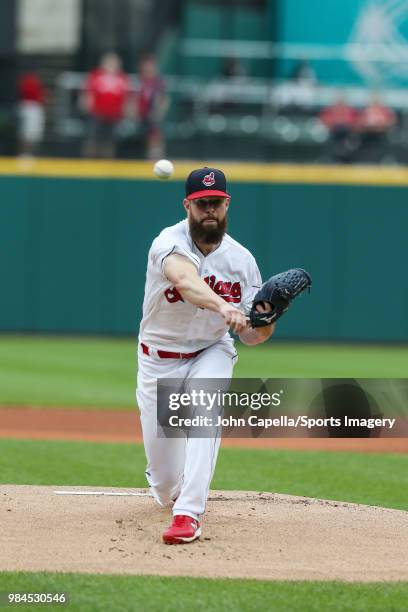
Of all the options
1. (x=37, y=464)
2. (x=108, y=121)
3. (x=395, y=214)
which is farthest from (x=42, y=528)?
(x=395, y=214)

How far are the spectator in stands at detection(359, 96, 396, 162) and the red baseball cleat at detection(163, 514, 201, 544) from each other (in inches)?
525

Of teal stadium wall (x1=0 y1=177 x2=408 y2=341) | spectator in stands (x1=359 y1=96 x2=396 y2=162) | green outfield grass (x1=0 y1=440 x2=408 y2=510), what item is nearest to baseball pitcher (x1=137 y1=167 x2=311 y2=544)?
green outfield grass (x1=0 y1=440 x2=408 y2=510)

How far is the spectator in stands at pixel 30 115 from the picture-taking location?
1744 centimetres

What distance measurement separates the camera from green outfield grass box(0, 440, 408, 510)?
7320 millimetres

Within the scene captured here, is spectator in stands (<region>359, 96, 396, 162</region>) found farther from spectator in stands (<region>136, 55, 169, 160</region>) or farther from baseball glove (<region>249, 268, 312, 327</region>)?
baseball glove (<region>249, 268, 312, 327</region>)

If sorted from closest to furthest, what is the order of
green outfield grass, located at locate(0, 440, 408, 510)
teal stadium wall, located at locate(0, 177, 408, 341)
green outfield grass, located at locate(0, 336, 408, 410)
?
green outfield grass, located at locate(0, 440, 408, 510) < green outfield grass, located at locate(0, 336, 408, 410) < teal stadium wall, located at locate(0, 177, 408, 341)

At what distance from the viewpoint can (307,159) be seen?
18.3 metres

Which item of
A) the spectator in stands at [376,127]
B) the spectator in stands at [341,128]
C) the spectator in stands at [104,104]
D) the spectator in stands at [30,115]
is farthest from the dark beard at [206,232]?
the spectator in stands at [376,127]

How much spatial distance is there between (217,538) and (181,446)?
599 millimetres

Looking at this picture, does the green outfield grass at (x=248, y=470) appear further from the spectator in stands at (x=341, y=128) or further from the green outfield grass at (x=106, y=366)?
the spectator in stands at (x=341, y=128)

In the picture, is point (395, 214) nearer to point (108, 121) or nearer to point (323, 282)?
point (323, 282)

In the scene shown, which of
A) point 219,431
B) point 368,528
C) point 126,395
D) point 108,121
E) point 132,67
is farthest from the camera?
point 132,67

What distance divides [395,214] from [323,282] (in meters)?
1.60

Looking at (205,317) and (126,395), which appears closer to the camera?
(205,317)
